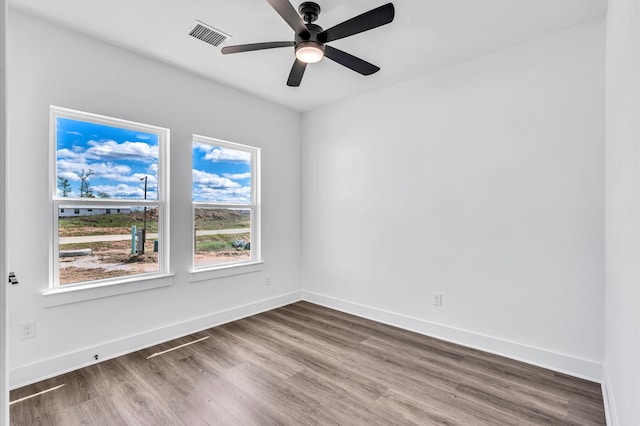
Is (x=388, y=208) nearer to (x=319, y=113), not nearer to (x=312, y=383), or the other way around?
(x=319, y=113)

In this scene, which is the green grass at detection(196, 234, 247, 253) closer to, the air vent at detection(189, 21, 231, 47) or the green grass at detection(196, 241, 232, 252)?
the green grass at detection(196, 241, 232, 252)

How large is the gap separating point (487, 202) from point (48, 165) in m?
3.69

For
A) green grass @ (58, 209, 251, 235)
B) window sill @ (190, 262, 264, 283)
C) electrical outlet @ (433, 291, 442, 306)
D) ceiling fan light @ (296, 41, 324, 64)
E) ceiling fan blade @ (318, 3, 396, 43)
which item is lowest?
electrical outlet @ (433, 291, 442, 306)

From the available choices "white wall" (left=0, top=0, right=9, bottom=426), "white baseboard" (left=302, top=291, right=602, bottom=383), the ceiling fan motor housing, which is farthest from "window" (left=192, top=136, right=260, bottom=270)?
"white wall" (left=0, top=0, right=9, bottom=426)

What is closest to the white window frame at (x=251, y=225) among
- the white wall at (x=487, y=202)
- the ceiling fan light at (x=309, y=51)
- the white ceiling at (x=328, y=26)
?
the white ceiling at (x=328, y=26)

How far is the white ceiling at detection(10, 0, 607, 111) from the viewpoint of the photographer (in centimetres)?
220

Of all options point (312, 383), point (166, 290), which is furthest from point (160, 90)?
point (312, 383)

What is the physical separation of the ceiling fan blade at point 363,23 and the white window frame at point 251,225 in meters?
1.90

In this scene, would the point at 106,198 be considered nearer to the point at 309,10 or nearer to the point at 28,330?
the point at 28,330

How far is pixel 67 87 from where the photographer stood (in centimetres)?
246

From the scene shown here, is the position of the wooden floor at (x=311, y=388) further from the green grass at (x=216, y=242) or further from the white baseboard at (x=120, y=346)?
the green grass at (x=216, y=242)

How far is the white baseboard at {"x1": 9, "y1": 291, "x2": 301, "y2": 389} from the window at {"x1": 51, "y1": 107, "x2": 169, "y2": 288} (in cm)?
55

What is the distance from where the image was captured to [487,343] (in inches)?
112

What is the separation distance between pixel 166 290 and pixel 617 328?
11.3 ft
